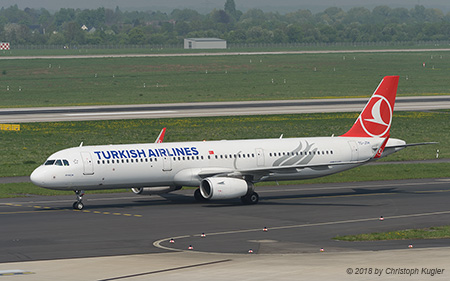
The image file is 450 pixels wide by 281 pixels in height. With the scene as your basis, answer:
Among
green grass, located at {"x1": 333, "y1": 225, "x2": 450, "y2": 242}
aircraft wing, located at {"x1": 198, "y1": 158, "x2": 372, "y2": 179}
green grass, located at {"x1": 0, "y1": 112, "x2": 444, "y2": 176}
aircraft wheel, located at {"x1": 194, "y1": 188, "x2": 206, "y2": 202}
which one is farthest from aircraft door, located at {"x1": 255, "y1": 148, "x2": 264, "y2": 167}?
green grass, located at {"x1": 0, "y1": 112, "x2": 444, "y2": 176}

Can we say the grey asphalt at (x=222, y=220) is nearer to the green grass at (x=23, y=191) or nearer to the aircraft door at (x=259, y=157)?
the green grass at (x=23, y=191)

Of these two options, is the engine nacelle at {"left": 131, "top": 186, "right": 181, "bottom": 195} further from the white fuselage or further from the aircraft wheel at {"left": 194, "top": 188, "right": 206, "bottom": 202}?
the aircraft wheel at {"left": 194, "top": 188, "right": 206, "bottom": 202}

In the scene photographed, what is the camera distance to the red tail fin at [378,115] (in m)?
61.0

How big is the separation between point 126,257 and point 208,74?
498ft

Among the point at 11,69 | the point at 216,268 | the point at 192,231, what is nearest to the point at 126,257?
the point at 216,268

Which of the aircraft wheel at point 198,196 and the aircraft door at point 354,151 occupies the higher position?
the aircraft door at point 354,151

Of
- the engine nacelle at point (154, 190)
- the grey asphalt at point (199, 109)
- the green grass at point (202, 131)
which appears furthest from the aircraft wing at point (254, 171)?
the grey asphalt at point (199, 109)

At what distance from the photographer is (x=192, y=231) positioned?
4384 centimetres

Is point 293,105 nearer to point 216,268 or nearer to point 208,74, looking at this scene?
point 208,74

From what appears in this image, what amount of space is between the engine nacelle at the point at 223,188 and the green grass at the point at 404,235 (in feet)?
41.4

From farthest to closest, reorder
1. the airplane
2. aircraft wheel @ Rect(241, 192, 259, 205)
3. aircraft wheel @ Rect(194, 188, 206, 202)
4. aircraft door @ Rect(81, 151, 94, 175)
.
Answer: aircraft wheel @ Rect(194, 188, 206, 202), aircraft wheel @ Rect(241, 192, 259, 205), the airplane, aircraft door @ Rect(81, 151, 94, 175)

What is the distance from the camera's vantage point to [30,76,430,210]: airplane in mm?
51656

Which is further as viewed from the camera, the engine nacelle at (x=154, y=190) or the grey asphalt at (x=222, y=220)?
the engine nacelle at (x=154, y=190)

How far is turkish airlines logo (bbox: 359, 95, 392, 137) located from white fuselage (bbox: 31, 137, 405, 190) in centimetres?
79
